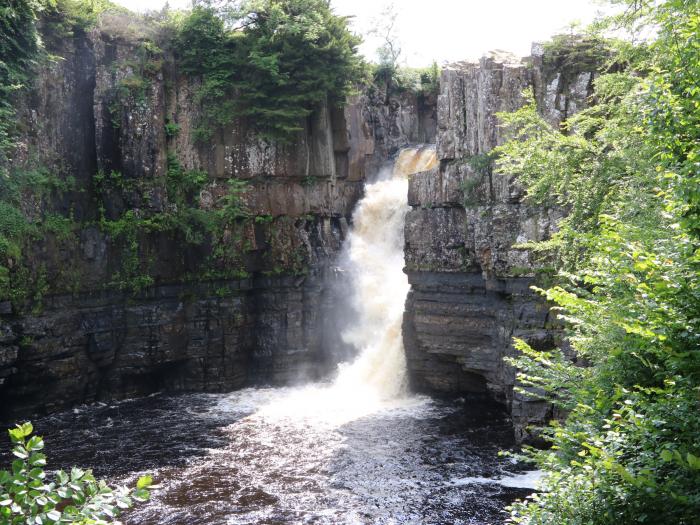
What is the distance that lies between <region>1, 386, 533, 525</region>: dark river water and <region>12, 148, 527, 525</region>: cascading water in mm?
39

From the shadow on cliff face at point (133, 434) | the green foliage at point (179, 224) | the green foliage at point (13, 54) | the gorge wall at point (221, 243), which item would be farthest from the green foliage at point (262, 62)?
the shadow on cliff face at point (133, 434)

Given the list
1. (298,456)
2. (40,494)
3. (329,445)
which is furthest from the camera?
(329,445)

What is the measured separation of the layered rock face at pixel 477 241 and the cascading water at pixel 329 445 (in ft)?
5.52

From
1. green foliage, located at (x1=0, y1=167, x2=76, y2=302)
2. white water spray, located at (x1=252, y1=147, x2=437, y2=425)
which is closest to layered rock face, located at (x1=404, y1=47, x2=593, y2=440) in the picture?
white water spray, located at (x1=252, y1=147, x2=437, y2=425)

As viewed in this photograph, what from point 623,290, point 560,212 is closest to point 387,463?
point 560,212

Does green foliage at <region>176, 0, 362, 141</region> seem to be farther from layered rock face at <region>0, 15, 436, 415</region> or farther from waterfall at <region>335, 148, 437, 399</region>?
waterfall at <region>335, 148, 437, 399</region>

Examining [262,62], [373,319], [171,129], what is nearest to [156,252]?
[171,129]

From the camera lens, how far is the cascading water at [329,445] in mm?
16609

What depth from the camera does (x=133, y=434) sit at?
22.6 m

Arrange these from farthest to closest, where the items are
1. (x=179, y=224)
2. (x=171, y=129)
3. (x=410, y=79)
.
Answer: (x=410, y=79) < (x=171, y=129) < (x=179, y=224)

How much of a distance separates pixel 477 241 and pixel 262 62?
12312mm

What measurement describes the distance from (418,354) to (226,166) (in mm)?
11856

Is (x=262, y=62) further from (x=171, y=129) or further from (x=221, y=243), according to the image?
(x=221, y=243)

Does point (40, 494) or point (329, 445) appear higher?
point (40, 494)
